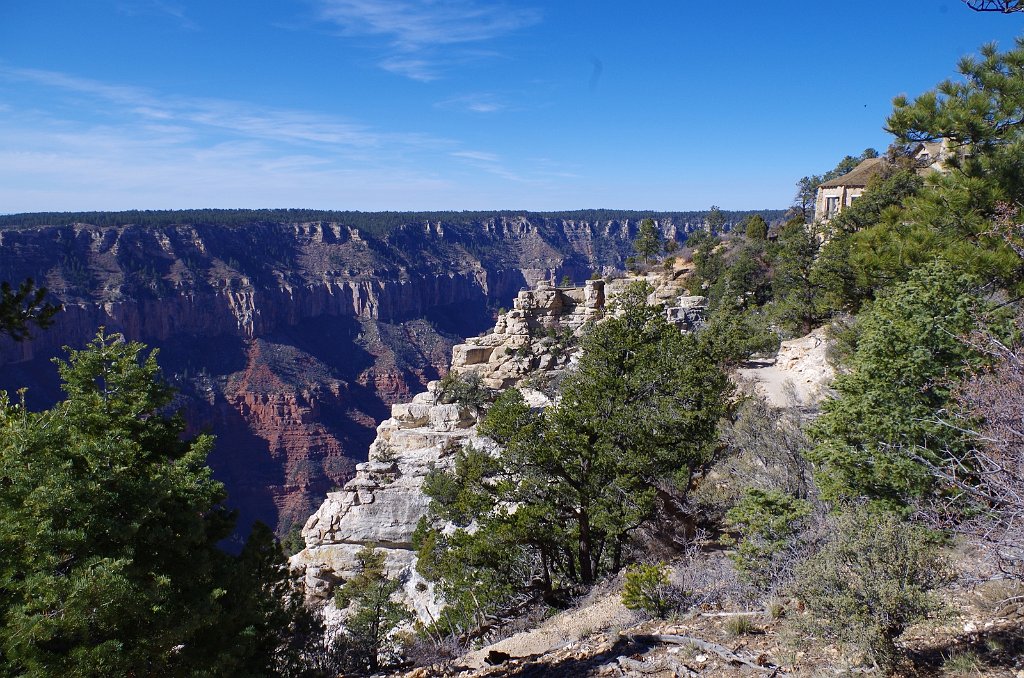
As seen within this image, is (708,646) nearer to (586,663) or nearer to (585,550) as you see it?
(586,663)

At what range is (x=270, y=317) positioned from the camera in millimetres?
82375

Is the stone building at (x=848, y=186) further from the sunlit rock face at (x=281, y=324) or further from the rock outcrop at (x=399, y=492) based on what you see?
the rock outcrop at (x=399, y=492)

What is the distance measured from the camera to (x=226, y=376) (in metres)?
71.8

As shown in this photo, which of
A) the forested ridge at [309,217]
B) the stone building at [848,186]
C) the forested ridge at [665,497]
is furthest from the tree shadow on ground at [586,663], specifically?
the forested ridge at [309,217]

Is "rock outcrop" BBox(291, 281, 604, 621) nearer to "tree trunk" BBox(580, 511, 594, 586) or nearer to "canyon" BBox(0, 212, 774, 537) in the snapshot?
"tree trunk" BBox(580, 511, 594, 586)

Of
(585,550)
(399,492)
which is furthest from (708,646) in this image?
(399,492)

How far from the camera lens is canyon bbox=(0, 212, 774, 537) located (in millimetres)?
62219

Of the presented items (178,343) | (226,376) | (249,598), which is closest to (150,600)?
(249,598)

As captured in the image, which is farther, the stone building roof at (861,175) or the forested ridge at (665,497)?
the stone building roof at (861,175)

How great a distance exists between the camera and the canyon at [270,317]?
62.2 metres

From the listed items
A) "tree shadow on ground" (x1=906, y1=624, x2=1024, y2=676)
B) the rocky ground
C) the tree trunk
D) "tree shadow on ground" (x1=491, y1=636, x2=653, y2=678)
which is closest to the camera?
"tree shadow on ground" (x1=906, y1=624, x2=1024, y2=676)

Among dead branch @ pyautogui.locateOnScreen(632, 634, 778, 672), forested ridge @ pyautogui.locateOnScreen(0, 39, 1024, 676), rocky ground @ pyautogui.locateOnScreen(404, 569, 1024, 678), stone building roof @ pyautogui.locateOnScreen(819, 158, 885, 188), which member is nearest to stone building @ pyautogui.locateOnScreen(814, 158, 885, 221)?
stone building roof @ pyautogui.locateOnScreen(819, 158, 885, 188)

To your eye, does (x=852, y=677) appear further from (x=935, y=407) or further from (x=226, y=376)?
(x=226, y=376)

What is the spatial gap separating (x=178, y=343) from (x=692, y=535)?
7524cm
